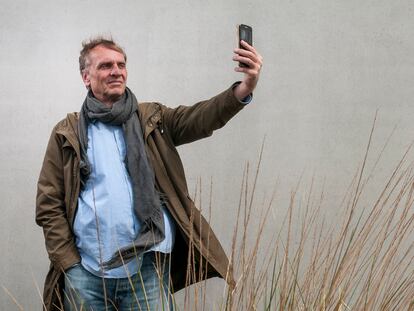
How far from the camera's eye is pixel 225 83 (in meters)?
2.41

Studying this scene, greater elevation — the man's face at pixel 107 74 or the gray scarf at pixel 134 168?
the man's face at pixel 107 74

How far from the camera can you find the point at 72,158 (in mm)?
1603

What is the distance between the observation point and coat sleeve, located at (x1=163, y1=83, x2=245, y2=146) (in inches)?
60.9

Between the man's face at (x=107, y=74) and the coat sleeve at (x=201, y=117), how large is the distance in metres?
0.17

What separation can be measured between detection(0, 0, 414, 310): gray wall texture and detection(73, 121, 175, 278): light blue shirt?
2.77 ft

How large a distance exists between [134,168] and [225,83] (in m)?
0.96

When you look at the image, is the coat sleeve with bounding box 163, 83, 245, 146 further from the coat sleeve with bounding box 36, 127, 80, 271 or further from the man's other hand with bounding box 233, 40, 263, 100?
the coat sleeve with bounding box 36, 127, 80, 271

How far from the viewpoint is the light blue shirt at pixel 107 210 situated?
4.97 ft

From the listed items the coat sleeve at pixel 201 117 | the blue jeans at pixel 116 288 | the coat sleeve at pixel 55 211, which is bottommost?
the blue jeans at pixel 116 288

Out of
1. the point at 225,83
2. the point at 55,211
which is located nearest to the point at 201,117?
the point at 55,211

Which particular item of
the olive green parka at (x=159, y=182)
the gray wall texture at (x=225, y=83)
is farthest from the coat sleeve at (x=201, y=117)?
Result: the gray wall texture at (x=225, y=83)

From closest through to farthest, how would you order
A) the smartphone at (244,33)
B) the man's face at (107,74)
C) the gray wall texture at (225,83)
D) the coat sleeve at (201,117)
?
the smartphone at (244,33) < the coat sleeve at (201,117) < the man's face at (107,74) < the gray wall texture at (225,83)

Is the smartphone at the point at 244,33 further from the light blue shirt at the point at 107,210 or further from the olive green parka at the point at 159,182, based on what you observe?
the light blue shirt at the point at 107,210

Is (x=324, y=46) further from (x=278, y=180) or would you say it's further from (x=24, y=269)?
(x=24, y=269)
